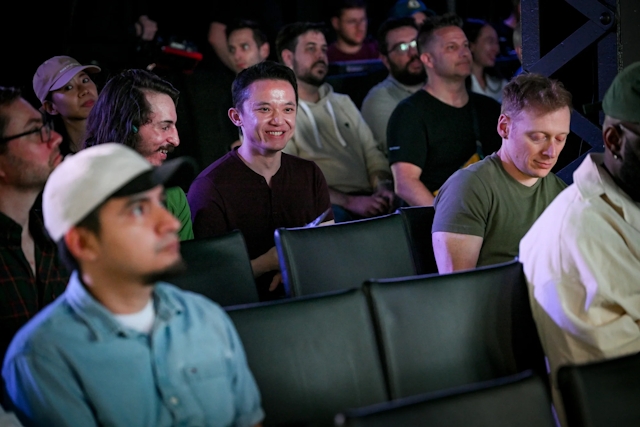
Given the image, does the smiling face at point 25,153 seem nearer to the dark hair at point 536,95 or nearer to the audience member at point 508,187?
the audience member at point 508,187

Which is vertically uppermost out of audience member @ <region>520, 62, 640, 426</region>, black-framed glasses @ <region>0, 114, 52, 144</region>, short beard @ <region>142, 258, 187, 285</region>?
black-framed glasses @ <region>0, 114, 52, 144</region>

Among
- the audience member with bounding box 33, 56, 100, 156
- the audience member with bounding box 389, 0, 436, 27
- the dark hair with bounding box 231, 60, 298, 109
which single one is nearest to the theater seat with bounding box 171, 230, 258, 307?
the dark hair with bounding box 231, 60, 298, 109

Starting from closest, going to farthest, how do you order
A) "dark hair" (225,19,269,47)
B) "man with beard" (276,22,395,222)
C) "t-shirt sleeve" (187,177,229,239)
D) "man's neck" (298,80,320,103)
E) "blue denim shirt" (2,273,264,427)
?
"blue denim shirt" (2,273,264,427), "t-shirt sleeve" (187,177,229,239), "man with beard" (276,22,395,222), "man's neck" (298,80,320,103), "dark hair" (225,19,269,47)

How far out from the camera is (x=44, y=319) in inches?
60.4

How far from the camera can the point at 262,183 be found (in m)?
3.03

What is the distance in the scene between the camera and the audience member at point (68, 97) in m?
3.41

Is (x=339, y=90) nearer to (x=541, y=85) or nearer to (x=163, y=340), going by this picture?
(x=541, y=85)

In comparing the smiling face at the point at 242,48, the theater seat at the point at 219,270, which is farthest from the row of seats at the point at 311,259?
the smiling face at the point at 242,48

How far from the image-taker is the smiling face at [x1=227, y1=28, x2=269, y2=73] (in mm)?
4668

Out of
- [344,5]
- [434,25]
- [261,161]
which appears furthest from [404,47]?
[261,161]

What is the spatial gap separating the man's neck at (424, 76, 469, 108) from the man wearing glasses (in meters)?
2.43

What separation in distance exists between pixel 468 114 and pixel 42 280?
2626 mm

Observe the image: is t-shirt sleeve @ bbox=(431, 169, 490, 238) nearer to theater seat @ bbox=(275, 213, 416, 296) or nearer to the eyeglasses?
theater seat @ bbox=(275, 213, 416, 296)

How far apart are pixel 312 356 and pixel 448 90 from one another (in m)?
2.51
